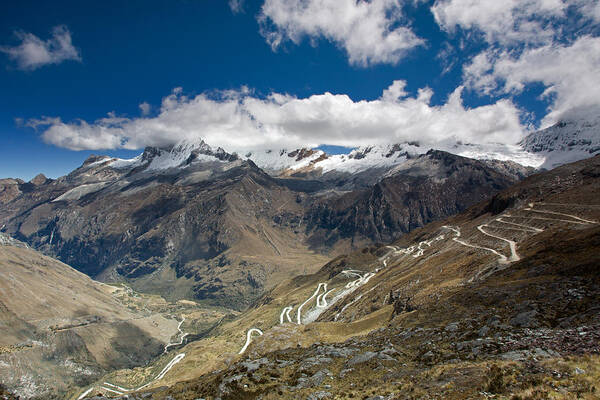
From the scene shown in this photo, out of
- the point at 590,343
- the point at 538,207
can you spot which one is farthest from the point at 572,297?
the point at 538,207

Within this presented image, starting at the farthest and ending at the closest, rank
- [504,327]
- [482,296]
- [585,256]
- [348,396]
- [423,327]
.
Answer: [585,256] < [482,296] < [423,327] < [504,327] < [348,396]

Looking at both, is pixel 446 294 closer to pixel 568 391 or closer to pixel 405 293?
pixel 405 293

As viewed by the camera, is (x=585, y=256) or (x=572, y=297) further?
(x=585, y=256)

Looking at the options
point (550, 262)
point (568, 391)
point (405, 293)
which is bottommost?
point (405, 293)

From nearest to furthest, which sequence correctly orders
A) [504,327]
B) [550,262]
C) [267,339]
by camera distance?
[504,327], [550,262], [267,339]

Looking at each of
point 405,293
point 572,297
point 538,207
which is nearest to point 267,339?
point 405,293

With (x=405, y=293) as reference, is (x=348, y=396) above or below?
above

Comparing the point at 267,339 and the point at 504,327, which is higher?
the point at 504,327

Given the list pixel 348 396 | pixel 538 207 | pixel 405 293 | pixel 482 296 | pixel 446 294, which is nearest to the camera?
pixel 348 396

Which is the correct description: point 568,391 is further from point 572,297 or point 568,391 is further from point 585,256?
point 585,256
